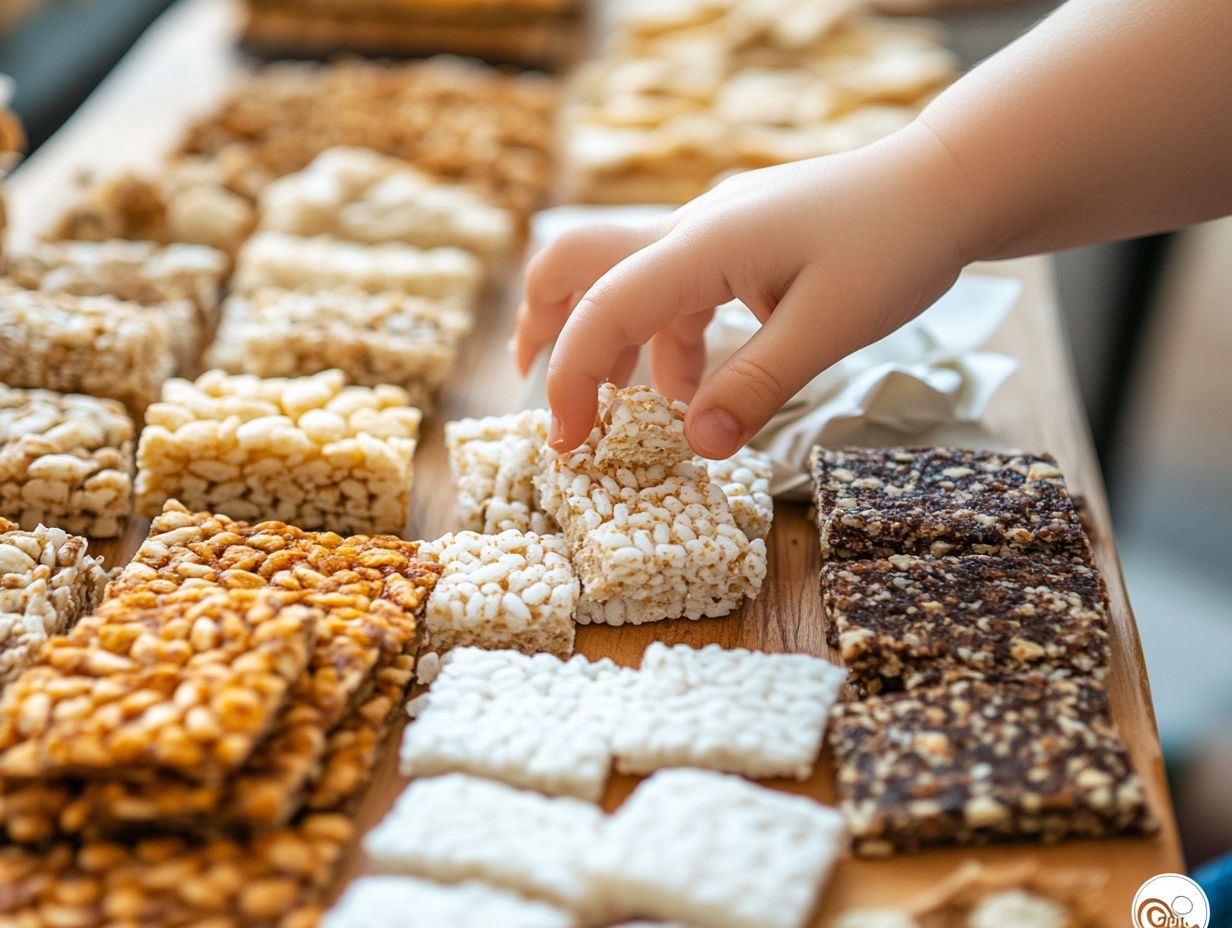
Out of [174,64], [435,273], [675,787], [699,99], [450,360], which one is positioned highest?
[174,64]

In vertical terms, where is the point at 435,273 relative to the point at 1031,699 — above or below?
above

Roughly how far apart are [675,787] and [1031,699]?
0.42 m

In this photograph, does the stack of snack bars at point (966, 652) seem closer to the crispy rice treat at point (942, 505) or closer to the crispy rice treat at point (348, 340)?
the crispy rice treat at point (942, 505)

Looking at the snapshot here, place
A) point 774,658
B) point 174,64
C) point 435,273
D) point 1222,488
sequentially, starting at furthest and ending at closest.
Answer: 1. point 1222,488
2. point 174,64
3. point 435,273
4. point 774,658

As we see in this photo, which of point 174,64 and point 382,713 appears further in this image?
point 174,64

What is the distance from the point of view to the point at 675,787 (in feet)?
4.05

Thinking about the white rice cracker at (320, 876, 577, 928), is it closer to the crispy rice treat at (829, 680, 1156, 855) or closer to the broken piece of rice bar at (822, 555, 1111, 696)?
the crispy rice treat at (829, 680, 1156, 855)

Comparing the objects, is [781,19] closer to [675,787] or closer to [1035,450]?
[1035,450]

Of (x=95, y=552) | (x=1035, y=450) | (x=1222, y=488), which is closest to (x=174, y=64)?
(x=95, y=552)

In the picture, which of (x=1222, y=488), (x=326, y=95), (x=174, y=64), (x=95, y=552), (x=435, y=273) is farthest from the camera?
(x=1222, y=488)

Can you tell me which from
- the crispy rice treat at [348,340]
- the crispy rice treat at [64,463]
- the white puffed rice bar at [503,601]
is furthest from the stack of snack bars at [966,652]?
the crispy rice treat at [64,463]

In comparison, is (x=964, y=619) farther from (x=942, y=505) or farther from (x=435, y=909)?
(x=435, y=909)

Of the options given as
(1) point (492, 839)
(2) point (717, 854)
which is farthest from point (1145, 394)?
(1) point (492, 839)

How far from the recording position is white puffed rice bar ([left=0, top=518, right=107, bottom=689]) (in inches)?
53.2
